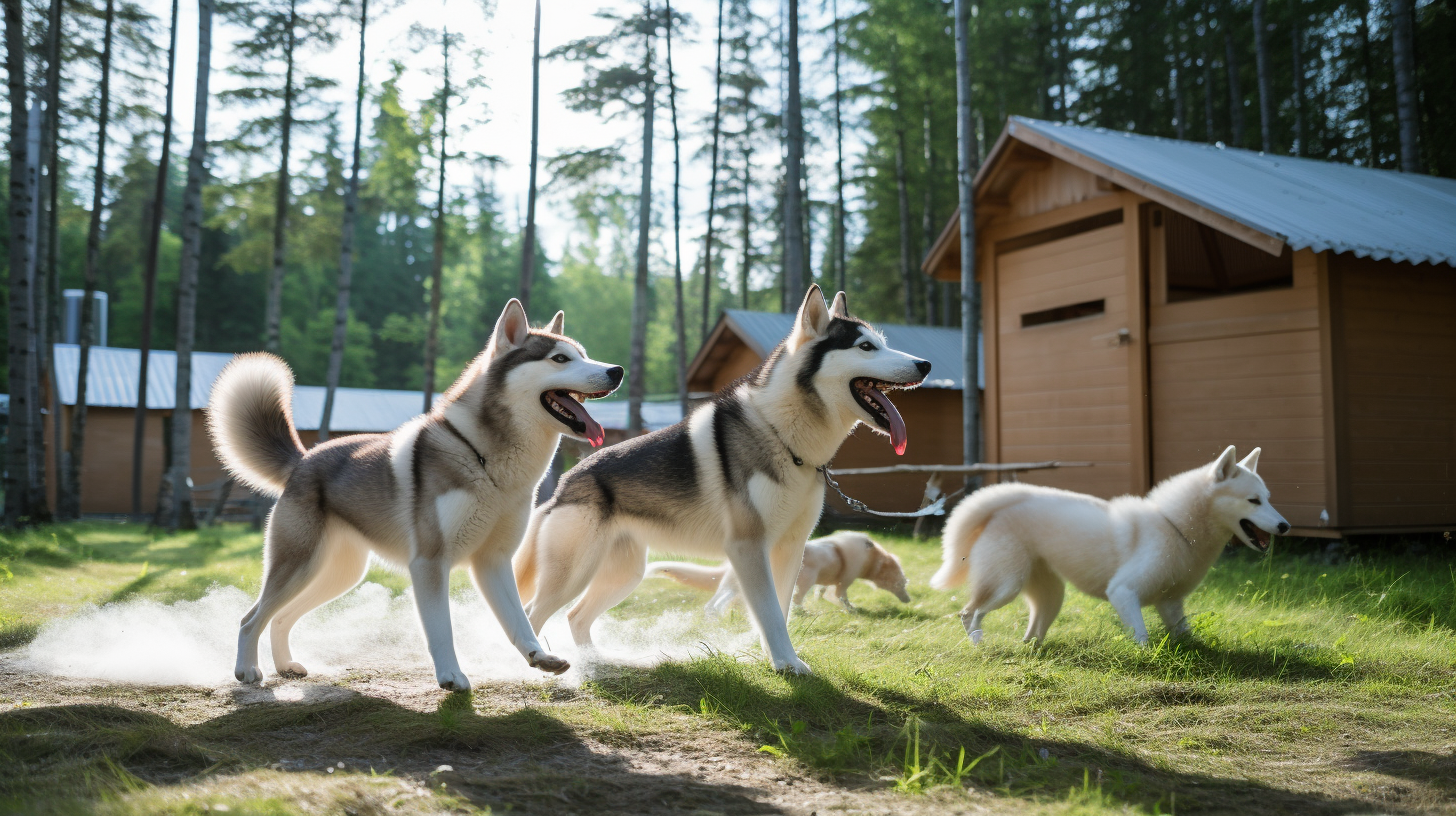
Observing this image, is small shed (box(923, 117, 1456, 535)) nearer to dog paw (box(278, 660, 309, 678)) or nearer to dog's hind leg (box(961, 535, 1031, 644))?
dog's hind leg (box(961, 535, 1031, 644))

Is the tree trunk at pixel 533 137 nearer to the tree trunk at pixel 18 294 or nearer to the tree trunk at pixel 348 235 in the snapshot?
the tree trunk at pixel 348 235

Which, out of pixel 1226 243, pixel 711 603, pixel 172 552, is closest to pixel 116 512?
pixel 172 552

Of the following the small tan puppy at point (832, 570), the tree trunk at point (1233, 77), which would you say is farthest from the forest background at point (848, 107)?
the small tan puppy at point (832, 570)

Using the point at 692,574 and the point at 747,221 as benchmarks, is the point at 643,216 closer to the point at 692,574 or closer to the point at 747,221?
the point at 747,221

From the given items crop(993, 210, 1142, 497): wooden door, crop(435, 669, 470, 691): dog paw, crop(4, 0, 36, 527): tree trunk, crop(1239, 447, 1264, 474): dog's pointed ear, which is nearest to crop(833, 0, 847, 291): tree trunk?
crop(993, 210, 1142, 497): wooden door

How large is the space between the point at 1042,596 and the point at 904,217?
2316cm

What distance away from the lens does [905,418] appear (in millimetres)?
18859

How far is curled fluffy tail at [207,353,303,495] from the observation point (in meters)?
4.69

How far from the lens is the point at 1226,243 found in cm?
1348

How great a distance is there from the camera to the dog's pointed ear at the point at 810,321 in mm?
4762

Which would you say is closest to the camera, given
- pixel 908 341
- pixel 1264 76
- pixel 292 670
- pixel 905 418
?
pixel 292 670

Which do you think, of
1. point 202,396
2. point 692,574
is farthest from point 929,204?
point 692,574

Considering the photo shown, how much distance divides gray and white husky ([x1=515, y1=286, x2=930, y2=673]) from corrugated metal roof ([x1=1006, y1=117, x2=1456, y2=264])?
6002 millimetres

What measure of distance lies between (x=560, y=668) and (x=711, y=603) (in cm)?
334
